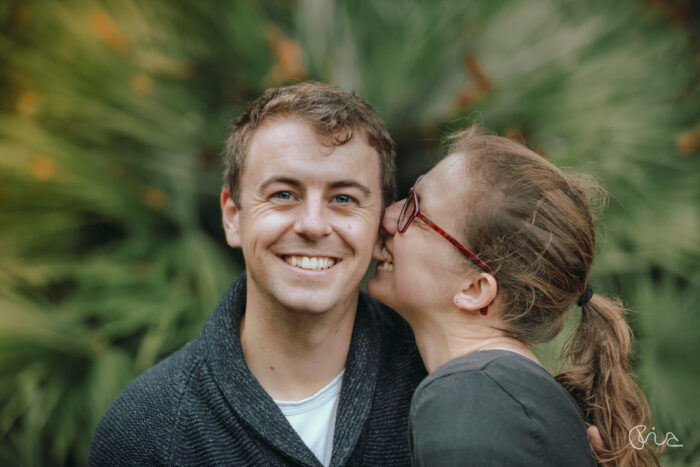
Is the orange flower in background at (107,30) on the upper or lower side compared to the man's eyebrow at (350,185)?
upper

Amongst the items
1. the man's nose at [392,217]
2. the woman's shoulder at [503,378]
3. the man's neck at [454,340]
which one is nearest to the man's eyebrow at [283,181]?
the man's nose at [392,217]

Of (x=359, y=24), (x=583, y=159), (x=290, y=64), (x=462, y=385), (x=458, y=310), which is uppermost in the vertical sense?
(x=359, y=24)

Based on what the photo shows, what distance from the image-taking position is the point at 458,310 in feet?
6.80

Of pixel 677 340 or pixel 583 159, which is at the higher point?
pixel 583 159

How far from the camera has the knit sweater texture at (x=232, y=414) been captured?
80.8 inches

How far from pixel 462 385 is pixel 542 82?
2.58 metres

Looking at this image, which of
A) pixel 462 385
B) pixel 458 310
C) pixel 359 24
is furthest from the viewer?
pixel 359 24

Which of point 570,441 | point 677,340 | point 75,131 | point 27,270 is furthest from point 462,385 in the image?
point 75,131

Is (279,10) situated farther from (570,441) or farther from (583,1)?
(570,441)

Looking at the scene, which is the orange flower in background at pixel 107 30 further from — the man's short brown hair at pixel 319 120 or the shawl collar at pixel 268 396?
the shawl collar at pixel 268 396

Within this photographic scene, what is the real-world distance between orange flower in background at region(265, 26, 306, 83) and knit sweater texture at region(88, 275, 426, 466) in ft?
5.64

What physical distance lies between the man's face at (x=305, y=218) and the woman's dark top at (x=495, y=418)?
1.78ft

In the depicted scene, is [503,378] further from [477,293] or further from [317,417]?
[317,417]

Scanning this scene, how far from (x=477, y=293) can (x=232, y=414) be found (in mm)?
848
